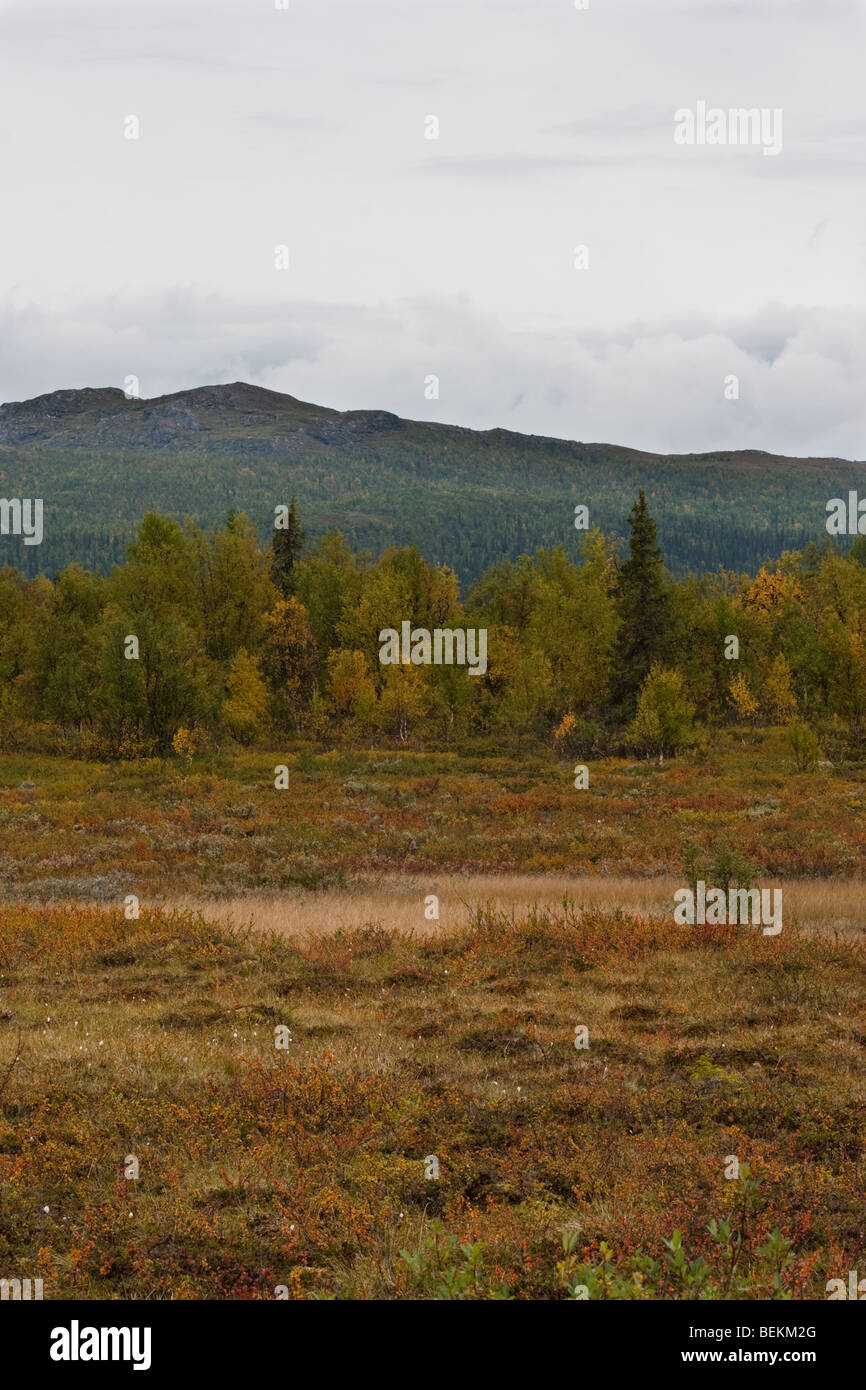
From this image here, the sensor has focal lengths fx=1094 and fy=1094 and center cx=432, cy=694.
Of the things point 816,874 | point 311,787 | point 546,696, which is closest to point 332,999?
point 816,874

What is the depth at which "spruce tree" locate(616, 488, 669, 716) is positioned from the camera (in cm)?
6272

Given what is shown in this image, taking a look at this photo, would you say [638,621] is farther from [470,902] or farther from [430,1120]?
[430,1120]

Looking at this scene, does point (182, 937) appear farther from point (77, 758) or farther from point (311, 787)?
point (77, 758)

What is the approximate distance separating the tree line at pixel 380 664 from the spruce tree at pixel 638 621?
4.3 inches

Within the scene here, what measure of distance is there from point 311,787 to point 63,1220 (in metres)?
37.3

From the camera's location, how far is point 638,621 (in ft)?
207

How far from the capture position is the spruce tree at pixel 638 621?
206 feet

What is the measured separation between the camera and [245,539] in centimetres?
7188

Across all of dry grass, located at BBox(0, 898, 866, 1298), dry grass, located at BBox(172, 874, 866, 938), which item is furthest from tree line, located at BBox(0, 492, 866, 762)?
dry grass, located at BBox(0, 898, 866, 1298)

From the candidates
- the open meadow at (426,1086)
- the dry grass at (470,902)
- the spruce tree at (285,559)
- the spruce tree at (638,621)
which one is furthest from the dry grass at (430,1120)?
the spruce tree at (285,559)

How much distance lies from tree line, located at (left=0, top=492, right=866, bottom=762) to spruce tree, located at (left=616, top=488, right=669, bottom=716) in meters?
0.11

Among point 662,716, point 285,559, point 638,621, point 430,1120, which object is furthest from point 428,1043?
point 285,559

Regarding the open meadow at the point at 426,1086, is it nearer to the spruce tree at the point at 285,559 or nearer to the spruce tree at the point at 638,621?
the spruce tree at the point at 638,621

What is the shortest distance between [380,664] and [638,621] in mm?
16119
